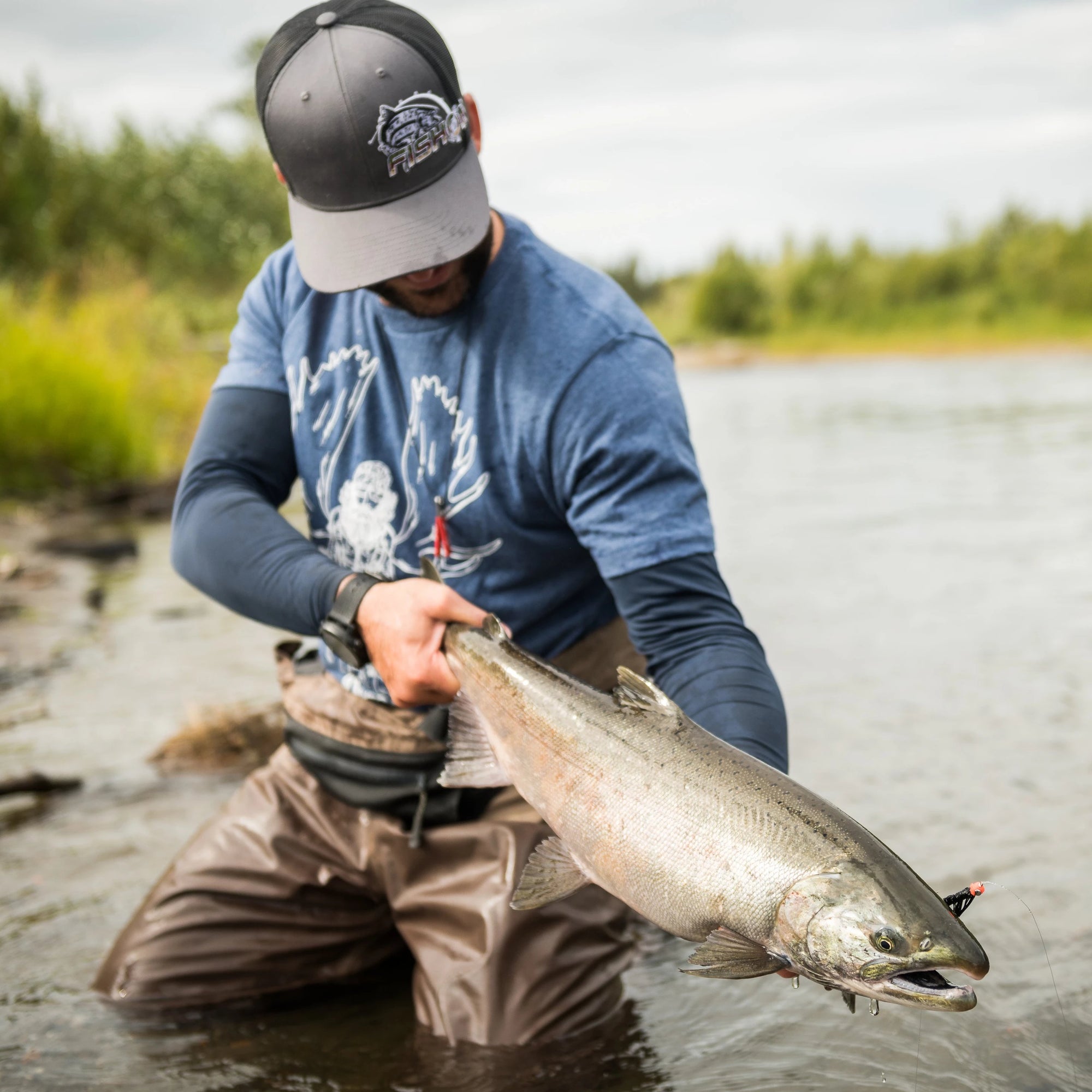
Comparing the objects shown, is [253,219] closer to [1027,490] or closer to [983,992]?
[1027,490]

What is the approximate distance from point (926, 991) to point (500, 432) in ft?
4.96

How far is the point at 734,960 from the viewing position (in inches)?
65.7

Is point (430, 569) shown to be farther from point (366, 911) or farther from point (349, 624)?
point (366, 911)

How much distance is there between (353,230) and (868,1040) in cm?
226

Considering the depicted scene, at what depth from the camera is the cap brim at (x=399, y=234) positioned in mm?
2465

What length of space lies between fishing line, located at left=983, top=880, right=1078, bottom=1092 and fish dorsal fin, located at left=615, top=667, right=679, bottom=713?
1018mm

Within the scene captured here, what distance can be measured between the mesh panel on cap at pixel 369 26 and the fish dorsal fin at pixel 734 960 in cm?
176

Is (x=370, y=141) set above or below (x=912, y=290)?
above

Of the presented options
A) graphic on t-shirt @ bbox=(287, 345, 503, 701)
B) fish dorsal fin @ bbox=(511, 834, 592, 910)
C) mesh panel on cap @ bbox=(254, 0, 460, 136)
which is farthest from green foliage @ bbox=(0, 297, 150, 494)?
fish dorsal fin @ bbox=(511, 834, 592, 910)

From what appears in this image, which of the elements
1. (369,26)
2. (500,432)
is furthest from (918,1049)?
(369,26)

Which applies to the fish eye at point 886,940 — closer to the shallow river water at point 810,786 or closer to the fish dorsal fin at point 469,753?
the fish dorsal fin at point 469,753

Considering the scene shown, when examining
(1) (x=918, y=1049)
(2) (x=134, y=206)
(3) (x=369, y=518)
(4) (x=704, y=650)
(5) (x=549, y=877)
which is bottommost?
(1) (x=918, y=1049)

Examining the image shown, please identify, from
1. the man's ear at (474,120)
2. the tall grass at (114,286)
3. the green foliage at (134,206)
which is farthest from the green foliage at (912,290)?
the man's ear at (474,120)

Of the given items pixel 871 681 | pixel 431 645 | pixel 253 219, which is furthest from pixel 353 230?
pixel 253 219
